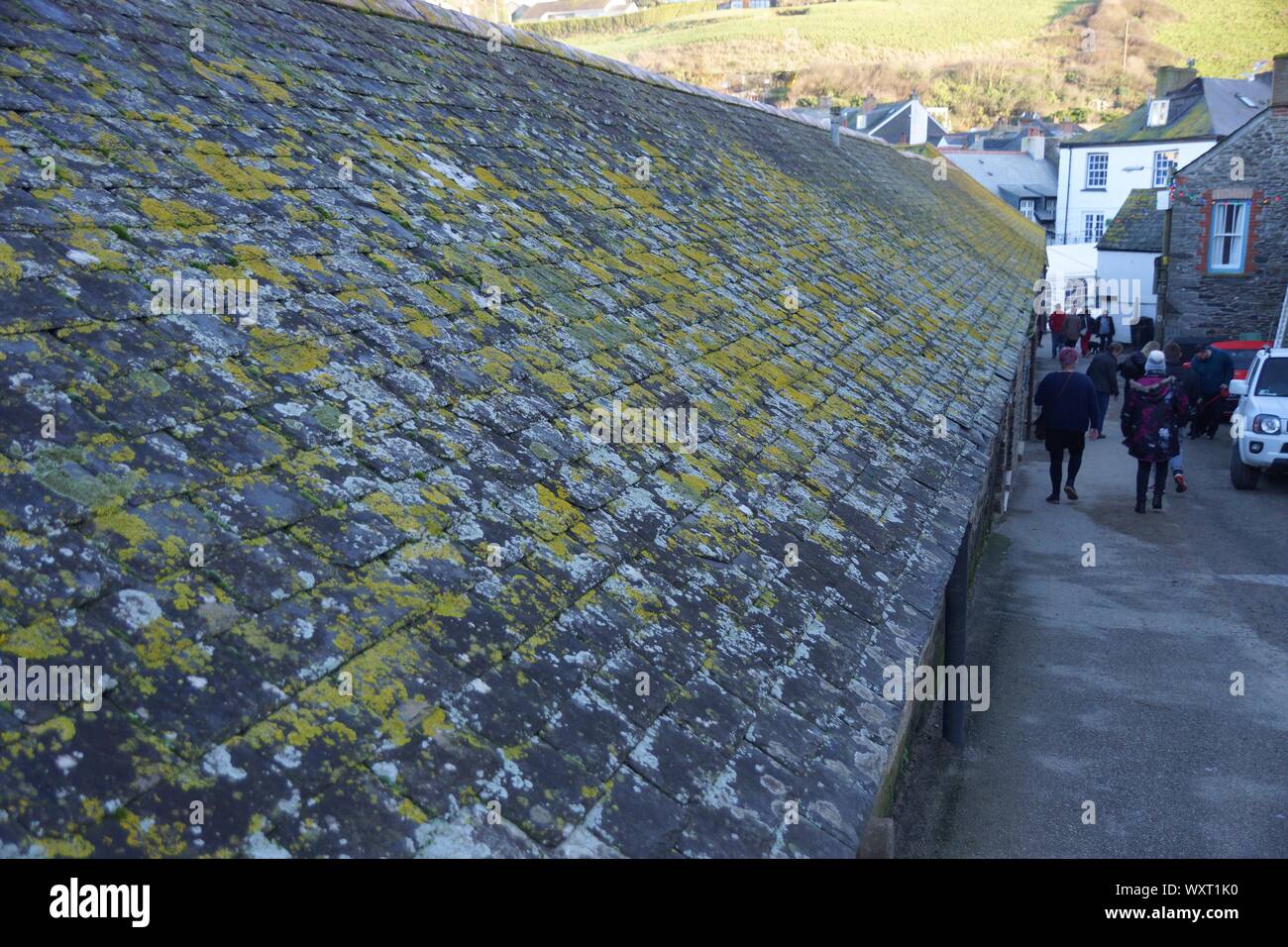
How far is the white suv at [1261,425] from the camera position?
15328mm

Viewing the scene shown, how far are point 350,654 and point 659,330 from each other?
12.2ft

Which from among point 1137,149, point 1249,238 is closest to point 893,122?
point 1137,149

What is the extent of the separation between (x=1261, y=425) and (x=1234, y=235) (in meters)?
16.5

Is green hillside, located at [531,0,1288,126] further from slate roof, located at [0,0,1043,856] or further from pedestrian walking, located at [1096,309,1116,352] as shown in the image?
slate roof, located at [0,0,1043,856]

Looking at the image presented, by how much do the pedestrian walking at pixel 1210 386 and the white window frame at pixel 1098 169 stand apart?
32687 mm

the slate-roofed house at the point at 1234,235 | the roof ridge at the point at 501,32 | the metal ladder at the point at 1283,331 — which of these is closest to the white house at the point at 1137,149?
the slate-roofed house at the point at 1234,235

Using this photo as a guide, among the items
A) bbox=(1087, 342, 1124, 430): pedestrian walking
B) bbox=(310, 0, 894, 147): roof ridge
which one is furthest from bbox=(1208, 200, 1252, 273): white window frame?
bbox=(310, 0, 894, 147): roof ridge

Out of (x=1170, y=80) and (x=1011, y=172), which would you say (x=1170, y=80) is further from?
(x=1011, y=172)

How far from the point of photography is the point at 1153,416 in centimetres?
1362

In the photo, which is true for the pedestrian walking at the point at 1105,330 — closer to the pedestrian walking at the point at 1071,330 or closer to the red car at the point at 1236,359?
the pedestrian walking at the point at 1071,330

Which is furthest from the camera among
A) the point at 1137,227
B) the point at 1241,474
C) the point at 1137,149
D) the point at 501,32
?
the point at 1137,149

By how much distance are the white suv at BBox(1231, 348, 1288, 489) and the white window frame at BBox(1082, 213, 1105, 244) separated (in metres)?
37.1

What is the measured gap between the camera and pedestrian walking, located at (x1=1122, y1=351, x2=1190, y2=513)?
44.1ft
